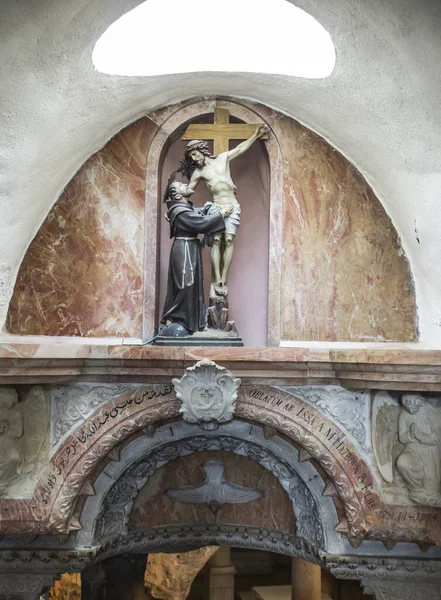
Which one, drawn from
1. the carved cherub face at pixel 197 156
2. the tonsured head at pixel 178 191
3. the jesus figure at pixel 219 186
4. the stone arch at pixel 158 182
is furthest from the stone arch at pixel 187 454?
the carved cherub face at pixel 197 156

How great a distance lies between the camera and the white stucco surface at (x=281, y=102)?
405 centimetres

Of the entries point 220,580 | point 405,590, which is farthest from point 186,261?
point 220,580

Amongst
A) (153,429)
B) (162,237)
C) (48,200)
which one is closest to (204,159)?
(162,237)

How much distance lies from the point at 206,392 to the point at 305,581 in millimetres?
3132

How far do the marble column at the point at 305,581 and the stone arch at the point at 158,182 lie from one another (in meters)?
2.78

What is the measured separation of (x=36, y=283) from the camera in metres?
4.94

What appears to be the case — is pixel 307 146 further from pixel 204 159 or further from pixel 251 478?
pixel 251 478

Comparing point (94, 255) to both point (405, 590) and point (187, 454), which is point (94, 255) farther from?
point (405, 590)

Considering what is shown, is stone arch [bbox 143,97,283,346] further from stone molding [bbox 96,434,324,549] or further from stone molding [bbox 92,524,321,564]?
stone molding [bbox 92,524,321,564]

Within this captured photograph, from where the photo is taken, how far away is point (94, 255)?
502cm

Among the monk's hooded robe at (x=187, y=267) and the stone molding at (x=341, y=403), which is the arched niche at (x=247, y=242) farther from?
the stone molding at (x=341, y=403)

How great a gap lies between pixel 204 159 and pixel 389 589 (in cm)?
273

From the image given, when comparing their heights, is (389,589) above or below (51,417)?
below

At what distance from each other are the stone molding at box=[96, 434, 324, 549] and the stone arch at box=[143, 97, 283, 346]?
672 millimetres
